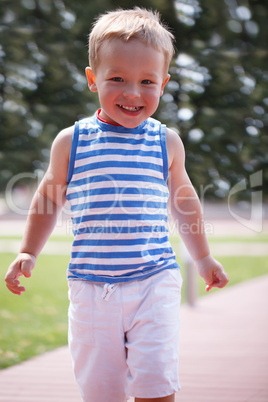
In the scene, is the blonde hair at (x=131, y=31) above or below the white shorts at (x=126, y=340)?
above

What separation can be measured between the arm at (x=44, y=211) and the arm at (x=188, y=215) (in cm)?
39

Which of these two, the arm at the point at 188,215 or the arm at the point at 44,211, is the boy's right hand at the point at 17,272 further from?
the arm at the point at 188,215

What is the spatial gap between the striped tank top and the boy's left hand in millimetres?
195

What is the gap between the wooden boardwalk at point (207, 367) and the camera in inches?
108

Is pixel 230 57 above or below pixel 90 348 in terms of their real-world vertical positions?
above

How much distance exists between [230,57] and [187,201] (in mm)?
25505

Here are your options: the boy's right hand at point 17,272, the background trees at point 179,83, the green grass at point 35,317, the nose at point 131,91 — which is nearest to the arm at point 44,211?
the boy's right hand at point 17,272

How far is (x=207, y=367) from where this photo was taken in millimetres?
3242

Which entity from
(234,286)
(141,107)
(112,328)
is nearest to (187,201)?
(141,107)

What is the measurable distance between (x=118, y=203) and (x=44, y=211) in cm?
35

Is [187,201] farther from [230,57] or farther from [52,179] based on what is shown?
[230,57]

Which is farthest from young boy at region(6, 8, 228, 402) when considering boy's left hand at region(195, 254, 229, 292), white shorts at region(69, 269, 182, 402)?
boy's left hand at region(195, 254, 229, 292)

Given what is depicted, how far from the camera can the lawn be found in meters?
3.91

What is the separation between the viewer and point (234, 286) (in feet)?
21.8
